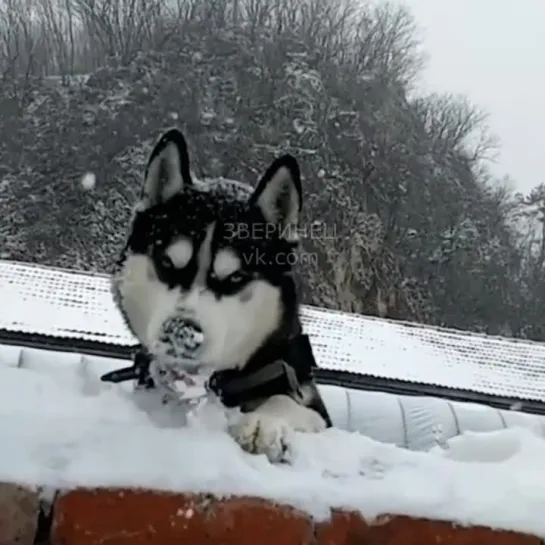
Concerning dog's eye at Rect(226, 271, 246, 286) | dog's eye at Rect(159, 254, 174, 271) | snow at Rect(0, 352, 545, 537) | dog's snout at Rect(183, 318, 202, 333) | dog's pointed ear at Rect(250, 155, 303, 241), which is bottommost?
snow at Rect(0, 352, 545, 537)

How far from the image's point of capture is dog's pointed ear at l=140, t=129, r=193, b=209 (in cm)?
96

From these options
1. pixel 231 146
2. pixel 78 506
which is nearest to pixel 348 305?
pixel 231 146

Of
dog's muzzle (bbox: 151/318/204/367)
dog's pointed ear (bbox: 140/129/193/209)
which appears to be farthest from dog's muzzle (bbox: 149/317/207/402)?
dog's pointed ear (bbox: 140/129/193/209)

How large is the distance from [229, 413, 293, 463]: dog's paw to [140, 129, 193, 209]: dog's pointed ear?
340 mm

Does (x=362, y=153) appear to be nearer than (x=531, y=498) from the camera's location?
No

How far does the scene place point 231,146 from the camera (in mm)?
4742

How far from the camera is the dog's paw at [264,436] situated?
2.27 ft

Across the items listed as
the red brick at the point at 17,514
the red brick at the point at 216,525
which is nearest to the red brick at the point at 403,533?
the red brick at the point at 216,525

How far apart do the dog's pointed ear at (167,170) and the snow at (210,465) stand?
294 millimetres

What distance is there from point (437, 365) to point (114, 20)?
3667 mm

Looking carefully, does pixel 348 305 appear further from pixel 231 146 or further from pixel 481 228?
pixel 231 146

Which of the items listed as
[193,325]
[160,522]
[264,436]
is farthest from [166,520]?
[193,325]

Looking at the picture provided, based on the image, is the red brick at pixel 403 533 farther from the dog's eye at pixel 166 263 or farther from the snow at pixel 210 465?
the dog's eye at pixel 166 263

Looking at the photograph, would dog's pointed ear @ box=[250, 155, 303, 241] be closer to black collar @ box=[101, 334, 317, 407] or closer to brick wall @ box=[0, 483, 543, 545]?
black collar @ box=[101, 334, 317, 407]
